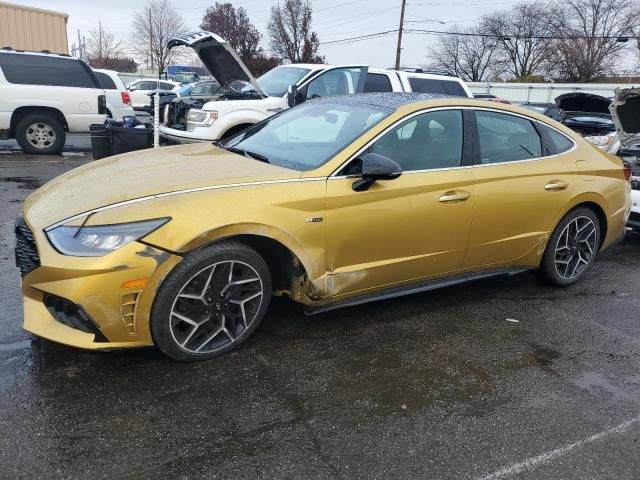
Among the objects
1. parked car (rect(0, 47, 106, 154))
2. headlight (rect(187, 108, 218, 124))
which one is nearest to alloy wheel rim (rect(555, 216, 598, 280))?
headlight (rect(187, 108, 218, 124))

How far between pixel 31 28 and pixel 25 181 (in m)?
11.7

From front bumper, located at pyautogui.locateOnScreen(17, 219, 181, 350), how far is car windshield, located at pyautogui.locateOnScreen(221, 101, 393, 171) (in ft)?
3.90

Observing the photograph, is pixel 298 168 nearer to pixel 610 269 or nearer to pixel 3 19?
pixel 610 269

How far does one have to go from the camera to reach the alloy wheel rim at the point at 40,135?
35.3 ft

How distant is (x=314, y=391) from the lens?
3039 millimetres

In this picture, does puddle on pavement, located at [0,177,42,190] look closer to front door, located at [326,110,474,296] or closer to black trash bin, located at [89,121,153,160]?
black trash bin, located at [89,121,153,160]

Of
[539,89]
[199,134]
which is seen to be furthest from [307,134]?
[539,89]

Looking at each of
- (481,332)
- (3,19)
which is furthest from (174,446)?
(3,19)

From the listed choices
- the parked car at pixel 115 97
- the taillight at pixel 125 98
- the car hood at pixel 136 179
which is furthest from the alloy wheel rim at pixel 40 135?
the car hood at pixel 136 179

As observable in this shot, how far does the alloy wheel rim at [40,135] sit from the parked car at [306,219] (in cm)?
804

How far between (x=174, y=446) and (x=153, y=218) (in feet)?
3.75

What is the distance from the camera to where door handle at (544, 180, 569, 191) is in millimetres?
4352

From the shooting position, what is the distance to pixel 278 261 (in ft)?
11.4

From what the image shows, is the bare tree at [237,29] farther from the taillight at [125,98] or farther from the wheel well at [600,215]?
the wheel well at [600,215]
